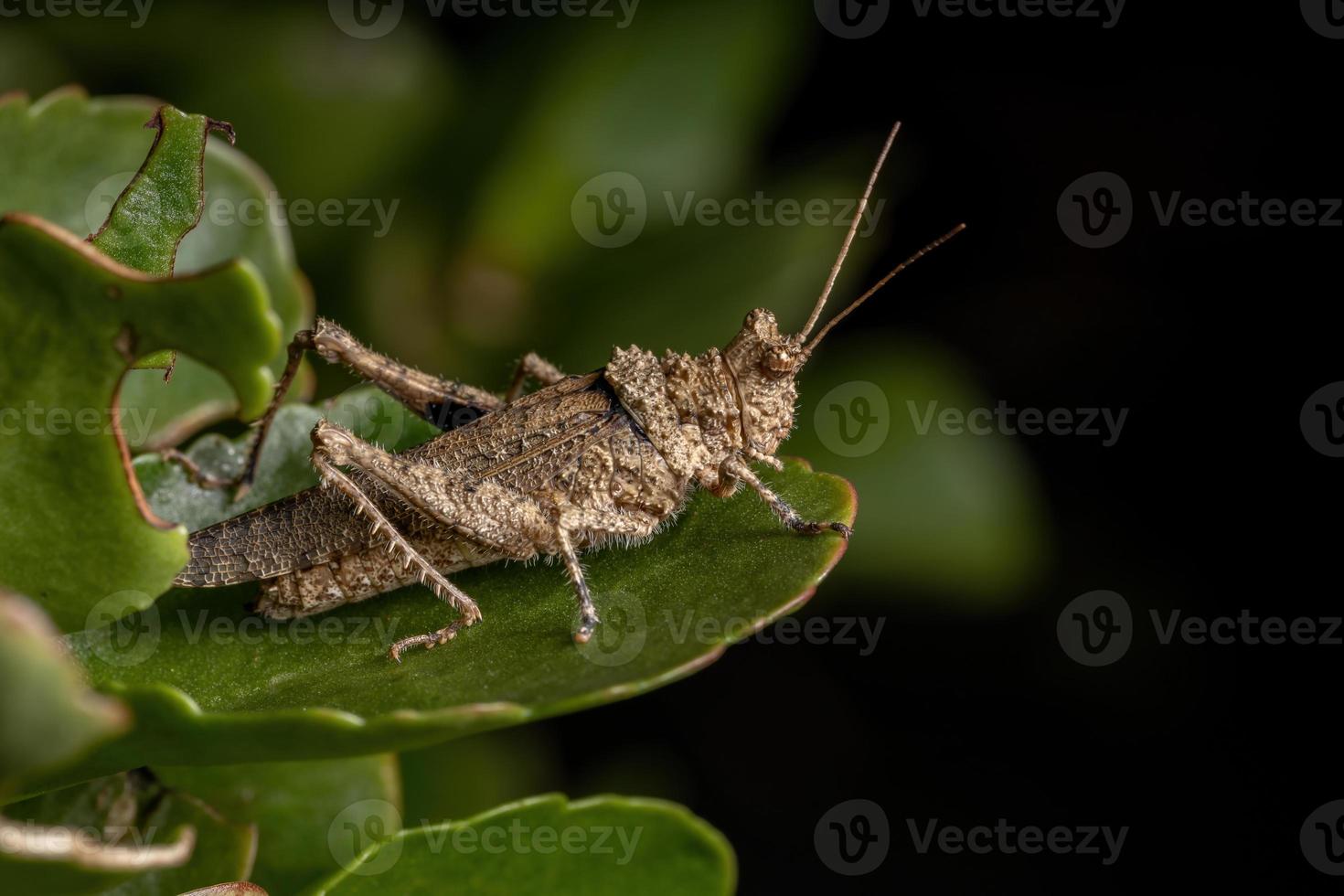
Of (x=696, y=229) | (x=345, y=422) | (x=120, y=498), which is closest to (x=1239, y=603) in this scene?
(x=696, y=229)

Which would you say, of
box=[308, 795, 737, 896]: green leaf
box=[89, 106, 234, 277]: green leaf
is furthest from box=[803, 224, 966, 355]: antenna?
box=[89, 106, 234, 277]: green leaf

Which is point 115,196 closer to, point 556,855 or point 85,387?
point 85,387

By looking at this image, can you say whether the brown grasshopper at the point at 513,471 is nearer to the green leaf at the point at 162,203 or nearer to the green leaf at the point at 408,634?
the green leaf at the point at 408,634

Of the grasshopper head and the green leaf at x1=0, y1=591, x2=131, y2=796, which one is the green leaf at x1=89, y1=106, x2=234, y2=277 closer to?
the green leaf at x1=0, y1=591, x2=131, y2=796

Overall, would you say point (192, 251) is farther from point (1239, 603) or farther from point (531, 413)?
point (1239, 603)

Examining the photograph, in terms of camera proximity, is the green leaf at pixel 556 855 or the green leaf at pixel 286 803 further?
the green leaf at pixel 286 803

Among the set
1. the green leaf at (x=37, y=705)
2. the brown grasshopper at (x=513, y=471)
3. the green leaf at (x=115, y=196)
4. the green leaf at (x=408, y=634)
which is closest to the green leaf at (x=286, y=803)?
the green leaf at (x=408, y=634)

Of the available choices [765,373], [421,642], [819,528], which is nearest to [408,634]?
[421,642]
